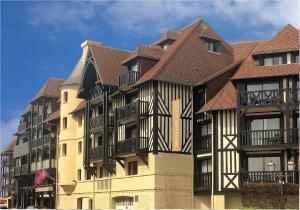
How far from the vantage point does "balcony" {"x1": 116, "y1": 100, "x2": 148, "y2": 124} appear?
38.0 metres

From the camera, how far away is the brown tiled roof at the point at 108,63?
42.0 meters

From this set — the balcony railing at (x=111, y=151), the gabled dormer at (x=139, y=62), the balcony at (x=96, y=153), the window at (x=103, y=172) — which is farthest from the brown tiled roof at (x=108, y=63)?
the window at (x=103, y=172)

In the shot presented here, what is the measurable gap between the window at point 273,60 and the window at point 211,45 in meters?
7.37

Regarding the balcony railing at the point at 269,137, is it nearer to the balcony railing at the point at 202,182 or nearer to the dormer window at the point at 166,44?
the balcony railing at the point at 202,182

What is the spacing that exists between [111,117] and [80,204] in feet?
34.8

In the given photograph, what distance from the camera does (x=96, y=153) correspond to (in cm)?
4338

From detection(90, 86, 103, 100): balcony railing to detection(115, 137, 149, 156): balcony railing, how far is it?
16.6 ft

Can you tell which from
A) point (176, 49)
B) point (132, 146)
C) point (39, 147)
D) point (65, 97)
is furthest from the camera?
point (39, 147)

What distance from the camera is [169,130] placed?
38250mm

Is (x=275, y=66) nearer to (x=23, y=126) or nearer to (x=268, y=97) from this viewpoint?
(x=268, y=97)

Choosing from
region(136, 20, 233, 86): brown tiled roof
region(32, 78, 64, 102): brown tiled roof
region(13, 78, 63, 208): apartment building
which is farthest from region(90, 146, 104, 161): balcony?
region(32, 78, 64, 102): brown tiled roof

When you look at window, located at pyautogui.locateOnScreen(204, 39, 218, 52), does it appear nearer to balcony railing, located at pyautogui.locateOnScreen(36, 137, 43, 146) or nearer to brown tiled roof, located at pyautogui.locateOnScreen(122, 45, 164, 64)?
brown tiled roof, located at pyautogui.locateOnScreen(122, 45, 164, 64)

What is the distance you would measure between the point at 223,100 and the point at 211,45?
764 cm

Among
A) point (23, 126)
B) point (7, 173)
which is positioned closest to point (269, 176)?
point (23, 126)
